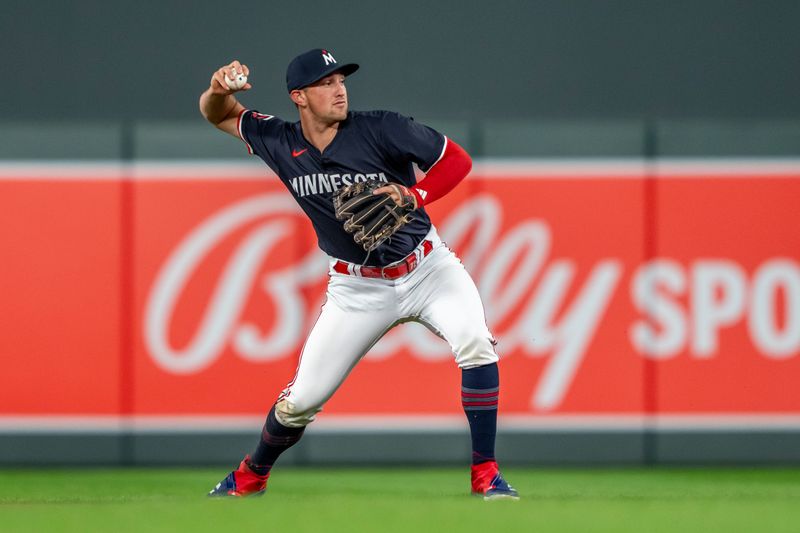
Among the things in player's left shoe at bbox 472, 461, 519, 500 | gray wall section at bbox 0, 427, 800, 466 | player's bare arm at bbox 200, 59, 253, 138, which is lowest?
gray wall section at bbox 0, 427, 800, 466

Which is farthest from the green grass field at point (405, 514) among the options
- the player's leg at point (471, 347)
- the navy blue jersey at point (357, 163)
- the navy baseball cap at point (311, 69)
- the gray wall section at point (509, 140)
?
the gray wall section at point (509, 140)

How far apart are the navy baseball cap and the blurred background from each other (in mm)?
1896

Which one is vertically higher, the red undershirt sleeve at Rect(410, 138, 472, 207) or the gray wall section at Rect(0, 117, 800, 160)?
the red undershirt sleeve at Rect(410, 138, 472, 207)

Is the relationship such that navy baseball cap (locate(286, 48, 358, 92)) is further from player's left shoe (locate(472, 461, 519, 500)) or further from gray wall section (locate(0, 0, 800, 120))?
gray wall section (locate(0, 0, 800, 120))

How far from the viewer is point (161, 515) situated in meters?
3.80

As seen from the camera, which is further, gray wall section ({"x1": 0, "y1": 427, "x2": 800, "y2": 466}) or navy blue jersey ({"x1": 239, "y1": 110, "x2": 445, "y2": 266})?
gray wall section ({"x1": 0, "y1": 427, "x2": 800, "y2": 466})

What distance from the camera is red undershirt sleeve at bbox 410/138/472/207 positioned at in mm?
4574

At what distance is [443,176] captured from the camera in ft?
15.1

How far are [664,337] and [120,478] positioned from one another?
8.88ft

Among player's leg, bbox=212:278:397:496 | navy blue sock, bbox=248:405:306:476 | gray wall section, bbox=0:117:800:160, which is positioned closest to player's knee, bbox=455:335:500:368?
player's leg, bbox=212:278:397:496

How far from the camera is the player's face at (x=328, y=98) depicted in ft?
15.5

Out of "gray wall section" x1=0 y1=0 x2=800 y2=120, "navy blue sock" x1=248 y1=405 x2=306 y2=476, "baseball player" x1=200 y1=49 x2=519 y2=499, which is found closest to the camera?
"baseball player" x1=200 y1=49 x2=519 y2=499

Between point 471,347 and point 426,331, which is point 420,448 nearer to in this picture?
point 426,331

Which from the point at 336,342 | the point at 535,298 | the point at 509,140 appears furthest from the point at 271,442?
the point at 509,140
